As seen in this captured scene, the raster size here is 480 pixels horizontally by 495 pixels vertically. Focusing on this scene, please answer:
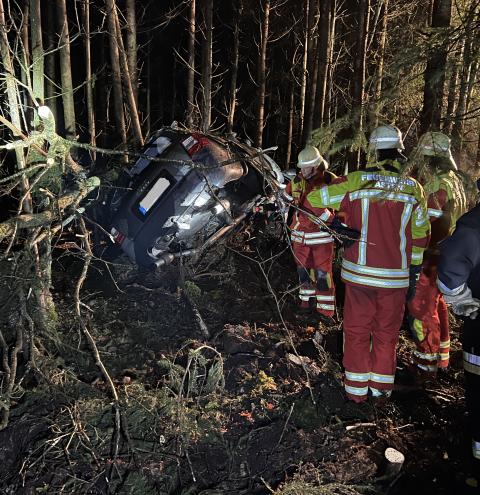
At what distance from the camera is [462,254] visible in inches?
106

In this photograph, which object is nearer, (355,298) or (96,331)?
(355,298)

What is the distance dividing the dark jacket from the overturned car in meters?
2.36

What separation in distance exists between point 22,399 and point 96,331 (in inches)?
37.8

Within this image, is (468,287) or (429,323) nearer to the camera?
(468,287)

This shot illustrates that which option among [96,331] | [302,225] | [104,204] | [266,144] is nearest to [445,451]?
[302,225]

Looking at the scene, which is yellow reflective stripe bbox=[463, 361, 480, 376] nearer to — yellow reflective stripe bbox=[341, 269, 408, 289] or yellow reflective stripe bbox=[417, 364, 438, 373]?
yellow reflective stripe bbox=[341, 269, 408, 289]

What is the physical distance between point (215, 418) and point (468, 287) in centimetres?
196

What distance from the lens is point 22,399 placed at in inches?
126

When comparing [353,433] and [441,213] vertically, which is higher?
→ [441,213]

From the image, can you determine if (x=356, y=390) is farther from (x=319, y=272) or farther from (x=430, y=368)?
(x=319, y=272)

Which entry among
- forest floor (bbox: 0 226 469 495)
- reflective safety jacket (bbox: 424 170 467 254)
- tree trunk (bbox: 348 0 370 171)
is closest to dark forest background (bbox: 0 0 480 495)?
forest floor (bbox: 0 226 469 495)

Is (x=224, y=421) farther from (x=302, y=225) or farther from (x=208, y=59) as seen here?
(x=208, y=59)

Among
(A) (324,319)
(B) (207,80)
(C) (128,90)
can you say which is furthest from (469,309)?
(B) (207,80)

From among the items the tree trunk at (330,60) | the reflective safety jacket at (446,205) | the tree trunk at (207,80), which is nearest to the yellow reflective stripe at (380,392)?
the reflective safety jacket at (446,205)
